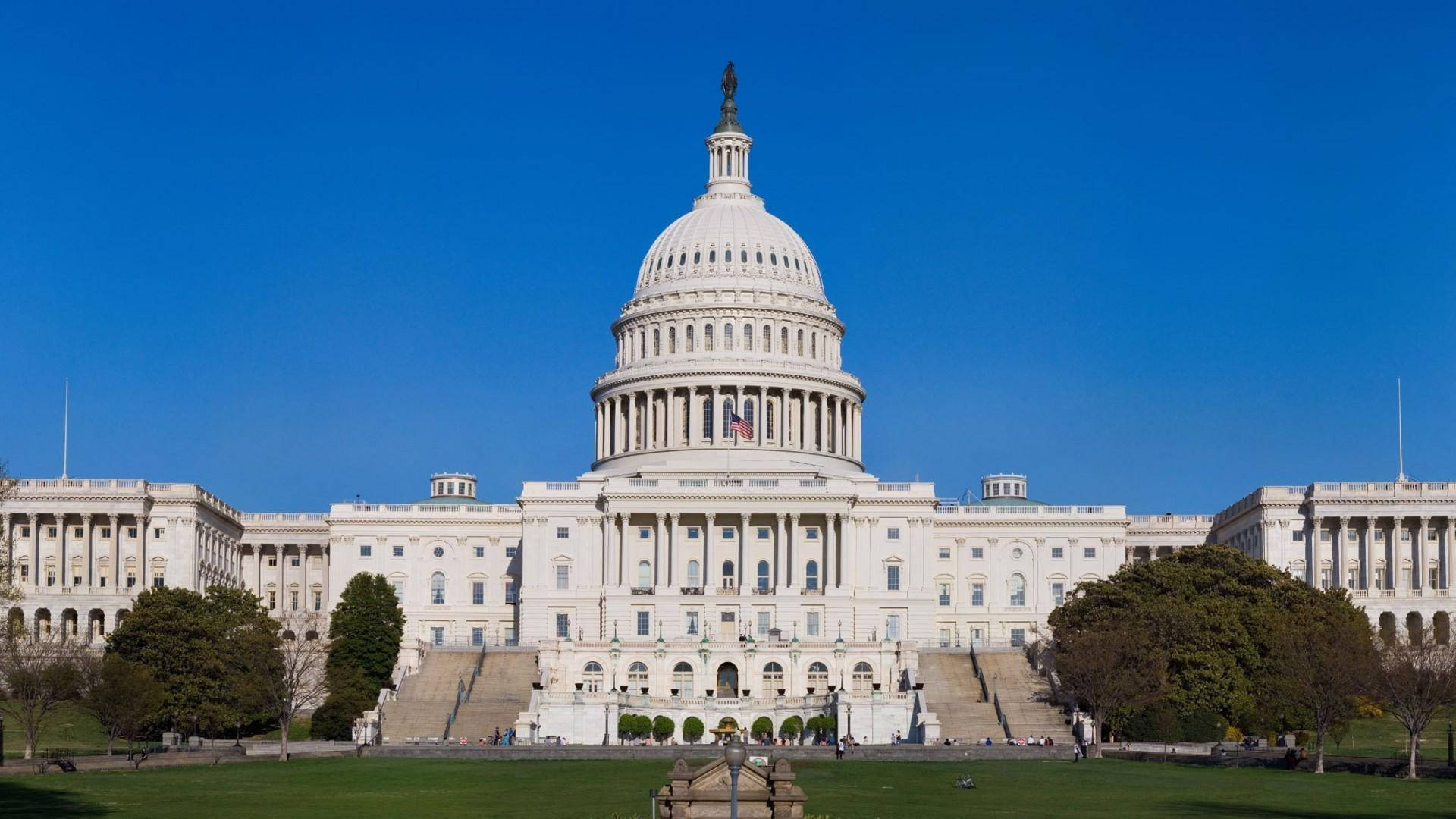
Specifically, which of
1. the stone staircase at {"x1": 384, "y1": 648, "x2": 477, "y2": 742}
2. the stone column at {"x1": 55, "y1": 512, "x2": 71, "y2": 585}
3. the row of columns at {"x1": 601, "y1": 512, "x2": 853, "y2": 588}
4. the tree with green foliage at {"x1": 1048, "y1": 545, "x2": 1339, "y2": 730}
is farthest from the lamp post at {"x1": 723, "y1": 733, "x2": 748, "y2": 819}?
the stone column at {"x1": 55, "y1": 512, "x2": 71, "y2": 585}

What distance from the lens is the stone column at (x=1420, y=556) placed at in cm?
15238

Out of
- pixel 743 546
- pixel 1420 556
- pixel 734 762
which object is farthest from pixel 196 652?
pixel 1420 556

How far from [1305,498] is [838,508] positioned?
31270 mm

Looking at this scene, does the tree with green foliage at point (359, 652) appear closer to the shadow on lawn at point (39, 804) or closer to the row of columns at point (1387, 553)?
the shadow on lawn at point (39, 804)

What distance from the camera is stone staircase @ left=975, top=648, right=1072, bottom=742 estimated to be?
114500mm

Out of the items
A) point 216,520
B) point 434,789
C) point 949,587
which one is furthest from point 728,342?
point 434,789

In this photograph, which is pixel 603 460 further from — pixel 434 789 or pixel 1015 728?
pixel 434 789

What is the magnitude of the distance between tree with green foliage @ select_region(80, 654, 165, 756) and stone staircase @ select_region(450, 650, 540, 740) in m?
16.1

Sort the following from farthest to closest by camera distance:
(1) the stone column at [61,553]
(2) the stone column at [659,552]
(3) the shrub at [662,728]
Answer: (1) the stone column at [61,553], (2) the stone column at [659,552], (3) the shrub at [662,728]

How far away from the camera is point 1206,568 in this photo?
124938 mm

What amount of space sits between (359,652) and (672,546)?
2881 cm

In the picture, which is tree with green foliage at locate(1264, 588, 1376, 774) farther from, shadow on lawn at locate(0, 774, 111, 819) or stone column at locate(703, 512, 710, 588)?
shadow on lawn at locate(0, 774, 111, 819)

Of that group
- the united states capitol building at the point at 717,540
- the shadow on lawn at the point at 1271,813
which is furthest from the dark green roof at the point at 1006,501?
the shadow on lawn at the point at 1271,813

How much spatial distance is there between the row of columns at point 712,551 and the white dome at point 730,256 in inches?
1025
